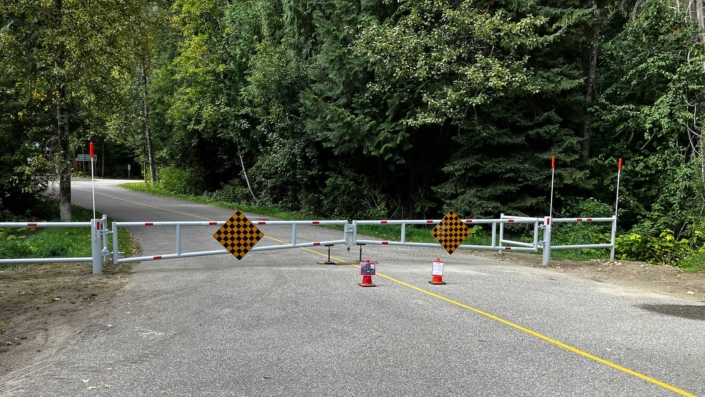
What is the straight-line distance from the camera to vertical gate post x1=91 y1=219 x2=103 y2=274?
9.72m

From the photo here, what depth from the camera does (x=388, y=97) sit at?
62.6 ft

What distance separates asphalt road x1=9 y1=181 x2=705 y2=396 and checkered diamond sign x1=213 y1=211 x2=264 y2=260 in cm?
61

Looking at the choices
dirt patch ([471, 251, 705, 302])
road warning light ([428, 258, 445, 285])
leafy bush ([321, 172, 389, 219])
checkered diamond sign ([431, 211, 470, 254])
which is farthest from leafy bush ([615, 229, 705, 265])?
leafy bush ([321, 172, 389, 219])

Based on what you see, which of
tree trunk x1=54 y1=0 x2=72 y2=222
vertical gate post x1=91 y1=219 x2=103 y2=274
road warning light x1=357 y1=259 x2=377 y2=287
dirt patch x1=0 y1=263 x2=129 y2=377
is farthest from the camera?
tree trunk x1=54 y1=0 x2=72 y2=222

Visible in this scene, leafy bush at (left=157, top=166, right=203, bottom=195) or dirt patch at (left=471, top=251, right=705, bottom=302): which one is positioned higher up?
leafy bush at (left=157, top=166, right=203, bottom=195)

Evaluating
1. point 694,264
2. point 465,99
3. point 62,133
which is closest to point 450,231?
point 465,99

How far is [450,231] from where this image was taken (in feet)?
37.6

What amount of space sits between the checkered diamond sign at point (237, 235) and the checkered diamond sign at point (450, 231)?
4102 mm

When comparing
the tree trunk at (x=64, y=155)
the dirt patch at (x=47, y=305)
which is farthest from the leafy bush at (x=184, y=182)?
the dirt patch at (x=47, y=305)

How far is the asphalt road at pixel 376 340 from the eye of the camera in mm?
4680

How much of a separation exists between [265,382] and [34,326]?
3.87 m

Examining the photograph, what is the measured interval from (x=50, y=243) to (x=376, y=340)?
10.8 meters

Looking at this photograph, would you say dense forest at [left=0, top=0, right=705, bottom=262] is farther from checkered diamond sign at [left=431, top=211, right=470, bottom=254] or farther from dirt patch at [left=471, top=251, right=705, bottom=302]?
checkered diamond sign at [left=431, top=211, right=470, bottom=254]

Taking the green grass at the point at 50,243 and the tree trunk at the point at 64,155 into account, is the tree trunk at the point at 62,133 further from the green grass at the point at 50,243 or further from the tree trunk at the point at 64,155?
the green grass at the point at 50,243
